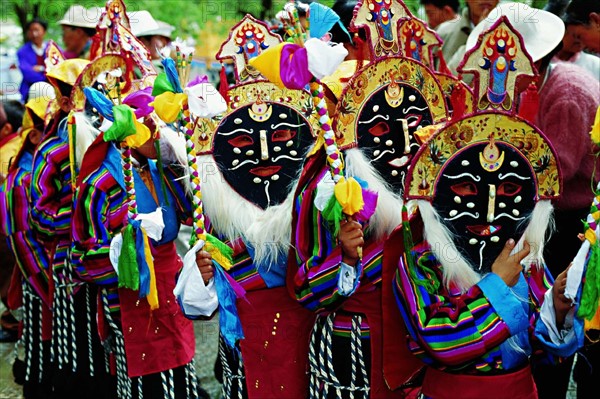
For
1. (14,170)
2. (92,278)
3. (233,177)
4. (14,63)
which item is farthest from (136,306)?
(14,63)

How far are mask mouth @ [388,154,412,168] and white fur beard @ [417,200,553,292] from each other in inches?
15.6

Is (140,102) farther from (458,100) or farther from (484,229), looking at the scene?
(484,229)

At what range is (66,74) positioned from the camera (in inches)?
174

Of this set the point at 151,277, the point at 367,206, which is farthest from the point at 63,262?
the point at 367,206

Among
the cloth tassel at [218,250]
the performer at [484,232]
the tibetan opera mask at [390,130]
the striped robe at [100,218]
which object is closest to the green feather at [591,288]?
the performer at [484,232]

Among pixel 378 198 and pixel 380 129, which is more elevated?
pixel 380 129

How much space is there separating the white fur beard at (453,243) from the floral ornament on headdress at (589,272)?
0.19 meters

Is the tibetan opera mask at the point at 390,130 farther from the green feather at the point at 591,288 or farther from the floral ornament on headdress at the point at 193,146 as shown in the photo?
the green feather at the point at 591,288

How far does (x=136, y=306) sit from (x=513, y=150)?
1.96 meters

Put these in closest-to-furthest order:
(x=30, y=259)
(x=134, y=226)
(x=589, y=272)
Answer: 1. (x=589, y=272)
2. (x=134, y=226)
3. (x=30, y=259)

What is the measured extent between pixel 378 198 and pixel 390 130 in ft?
0.96

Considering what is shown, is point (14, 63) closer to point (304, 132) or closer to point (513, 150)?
point (304, 132)

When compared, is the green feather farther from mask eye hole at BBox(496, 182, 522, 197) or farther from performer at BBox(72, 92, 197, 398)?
performer at BBox(72, 92, 197, 398)

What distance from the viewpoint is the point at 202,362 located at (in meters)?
5.74
